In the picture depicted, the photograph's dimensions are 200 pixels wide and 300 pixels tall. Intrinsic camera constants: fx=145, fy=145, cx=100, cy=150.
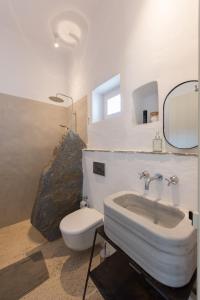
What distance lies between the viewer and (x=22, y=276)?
1.30 meters

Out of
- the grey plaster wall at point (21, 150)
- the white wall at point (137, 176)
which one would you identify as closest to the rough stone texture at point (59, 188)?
the white wall at point (137, 176)

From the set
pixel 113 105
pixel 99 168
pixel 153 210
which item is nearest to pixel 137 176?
pixel 153 210

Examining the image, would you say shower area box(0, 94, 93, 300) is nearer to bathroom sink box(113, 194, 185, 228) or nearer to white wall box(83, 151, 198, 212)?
white wall box(83, 151, 198, 212)

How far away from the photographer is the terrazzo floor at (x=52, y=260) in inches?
45.1

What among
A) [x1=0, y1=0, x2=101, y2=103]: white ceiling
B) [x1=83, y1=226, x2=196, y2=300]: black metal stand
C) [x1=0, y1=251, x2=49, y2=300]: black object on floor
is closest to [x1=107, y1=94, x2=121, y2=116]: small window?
[x1=0, y1=0, x2=101, y2=103]: white ceiling

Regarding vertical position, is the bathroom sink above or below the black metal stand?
above

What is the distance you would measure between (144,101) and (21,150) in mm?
1803

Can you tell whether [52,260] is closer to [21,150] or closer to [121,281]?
[121,281]

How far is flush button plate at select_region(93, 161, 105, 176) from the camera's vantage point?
65.9 inches

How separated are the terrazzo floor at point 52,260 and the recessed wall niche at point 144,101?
58.5 inches

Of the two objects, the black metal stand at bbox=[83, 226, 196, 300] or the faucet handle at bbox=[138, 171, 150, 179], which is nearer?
the black metal stand at bbox=[83, 226, 196, 300]

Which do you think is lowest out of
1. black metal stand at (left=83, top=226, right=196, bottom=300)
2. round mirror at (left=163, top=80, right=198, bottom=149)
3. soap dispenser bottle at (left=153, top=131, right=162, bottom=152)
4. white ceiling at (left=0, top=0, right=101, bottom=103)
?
black metal stand at (left=83, top=226, right=196, bottom=300)

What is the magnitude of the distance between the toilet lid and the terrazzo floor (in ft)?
1.25

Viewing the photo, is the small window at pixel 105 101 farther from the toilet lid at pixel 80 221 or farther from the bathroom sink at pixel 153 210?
the toilet lid at pixel 80 221
